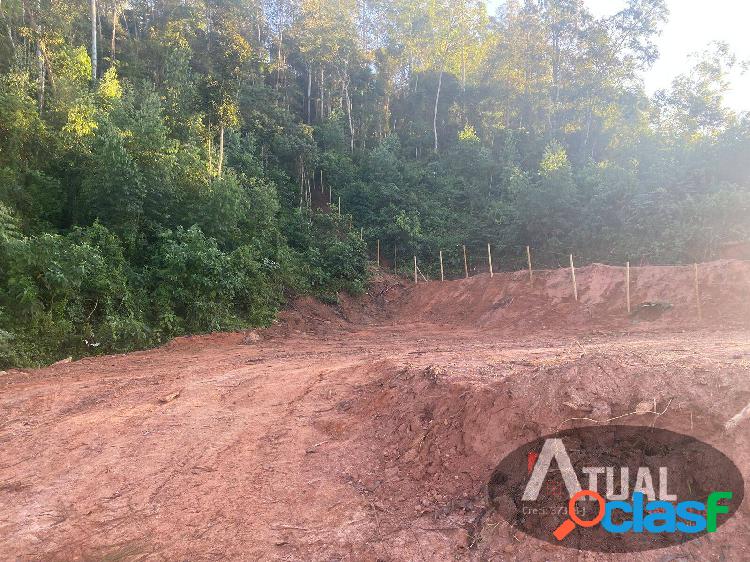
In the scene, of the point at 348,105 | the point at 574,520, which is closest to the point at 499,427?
the point at 574,520

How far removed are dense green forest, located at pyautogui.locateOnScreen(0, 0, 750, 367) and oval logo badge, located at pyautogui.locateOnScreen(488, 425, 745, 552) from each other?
349 inches

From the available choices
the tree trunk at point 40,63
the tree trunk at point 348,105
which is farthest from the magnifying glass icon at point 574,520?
the tree trunk at point 348,105

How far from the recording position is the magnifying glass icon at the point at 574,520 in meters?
3.06

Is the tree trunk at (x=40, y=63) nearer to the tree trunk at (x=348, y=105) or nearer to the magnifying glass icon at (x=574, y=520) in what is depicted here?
the magnifying glass icon at (x=574, y=520)

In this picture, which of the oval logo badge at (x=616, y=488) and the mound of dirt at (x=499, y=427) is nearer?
the oval logo badge at (x=616, y=488)

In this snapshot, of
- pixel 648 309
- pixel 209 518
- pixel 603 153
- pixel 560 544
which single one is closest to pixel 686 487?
pixel 560 544

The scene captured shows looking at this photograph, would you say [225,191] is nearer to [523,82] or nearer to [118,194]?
[118,194]

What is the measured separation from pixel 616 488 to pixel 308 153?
78.5 ft

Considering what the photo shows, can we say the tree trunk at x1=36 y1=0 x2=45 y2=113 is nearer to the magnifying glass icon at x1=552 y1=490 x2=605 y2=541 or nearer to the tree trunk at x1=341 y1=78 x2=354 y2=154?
the magnifying glass icon at x1=552 y1=490 x2=605 y2=541

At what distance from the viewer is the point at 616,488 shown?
3207mm

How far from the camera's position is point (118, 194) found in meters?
11.4

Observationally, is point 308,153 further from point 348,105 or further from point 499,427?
point 499,427

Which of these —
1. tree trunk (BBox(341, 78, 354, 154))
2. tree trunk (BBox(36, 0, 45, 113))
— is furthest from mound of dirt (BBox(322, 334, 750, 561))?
tree trunk (BBox(341, 78, 354, 154))

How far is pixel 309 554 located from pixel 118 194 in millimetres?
10942
